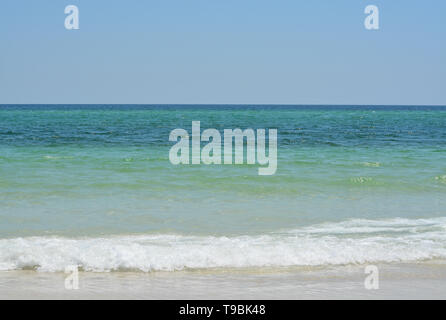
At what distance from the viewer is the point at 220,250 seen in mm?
8211

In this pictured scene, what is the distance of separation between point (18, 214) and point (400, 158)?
15230mm

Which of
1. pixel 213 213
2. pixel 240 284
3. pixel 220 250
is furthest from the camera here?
pixel 213 213

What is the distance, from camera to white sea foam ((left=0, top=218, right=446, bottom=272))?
7.66 m

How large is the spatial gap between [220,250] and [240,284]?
1.34 meters

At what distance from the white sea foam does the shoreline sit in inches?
9.0

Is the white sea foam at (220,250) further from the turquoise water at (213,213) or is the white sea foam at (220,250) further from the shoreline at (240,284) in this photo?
the shoreline at (240,284)

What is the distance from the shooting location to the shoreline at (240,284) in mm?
6438

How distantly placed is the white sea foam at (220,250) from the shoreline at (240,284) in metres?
0.23

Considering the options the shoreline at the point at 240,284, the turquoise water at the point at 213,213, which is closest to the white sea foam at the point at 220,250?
the turquoise water at the point at 213,213

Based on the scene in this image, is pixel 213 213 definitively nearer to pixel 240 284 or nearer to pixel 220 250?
pixel 220 250

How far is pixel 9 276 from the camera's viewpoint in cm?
718

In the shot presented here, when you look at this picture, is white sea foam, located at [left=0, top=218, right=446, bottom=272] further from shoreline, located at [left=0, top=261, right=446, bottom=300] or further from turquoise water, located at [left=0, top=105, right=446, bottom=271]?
shoreline, located at [left=0, top=261, right=446, bottom=300]

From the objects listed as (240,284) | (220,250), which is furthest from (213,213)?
(240,284)
